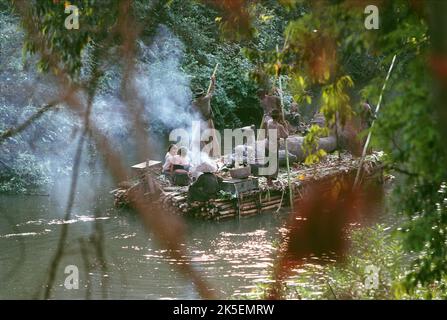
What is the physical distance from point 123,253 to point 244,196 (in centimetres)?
351

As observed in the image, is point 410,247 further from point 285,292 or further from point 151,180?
point 151,180

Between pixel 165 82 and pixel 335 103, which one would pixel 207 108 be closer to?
pixel 165 82

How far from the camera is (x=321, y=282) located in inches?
392

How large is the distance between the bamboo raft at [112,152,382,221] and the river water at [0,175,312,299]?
0.73 feet

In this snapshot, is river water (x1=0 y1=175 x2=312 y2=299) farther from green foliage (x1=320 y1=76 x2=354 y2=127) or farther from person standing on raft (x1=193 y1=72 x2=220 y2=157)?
green foliage (x1=320 y1=76 x2=354 y2=127)

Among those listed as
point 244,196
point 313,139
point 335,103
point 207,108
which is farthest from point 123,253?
point 335,103

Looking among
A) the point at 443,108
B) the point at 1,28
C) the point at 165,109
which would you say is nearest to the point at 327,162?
the point at 165,109

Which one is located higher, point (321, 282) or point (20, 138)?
point (20, 138)

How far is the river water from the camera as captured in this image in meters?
10.0

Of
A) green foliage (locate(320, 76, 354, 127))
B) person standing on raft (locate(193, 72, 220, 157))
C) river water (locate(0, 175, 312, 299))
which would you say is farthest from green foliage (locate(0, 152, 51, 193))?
green foliage (locate(320, 76, 354, 127))

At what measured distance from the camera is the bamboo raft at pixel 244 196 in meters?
14.2

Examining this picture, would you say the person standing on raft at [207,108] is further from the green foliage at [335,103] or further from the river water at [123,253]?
the green foliage at [335,103]
